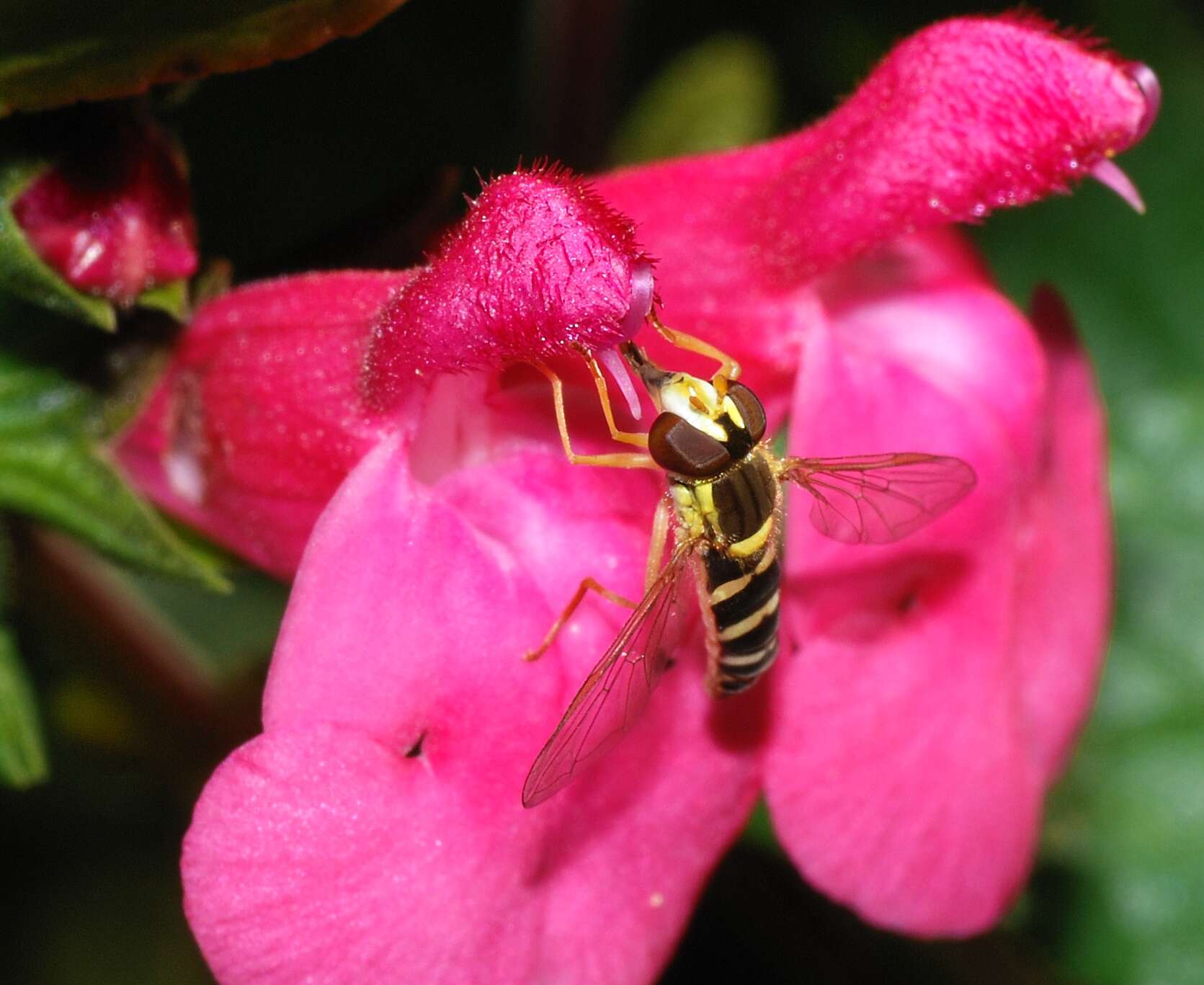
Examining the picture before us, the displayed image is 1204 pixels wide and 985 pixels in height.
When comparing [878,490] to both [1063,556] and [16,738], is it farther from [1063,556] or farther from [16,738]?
[16,738]

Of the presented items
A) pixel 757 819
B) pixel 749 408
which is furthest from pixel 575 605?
pixel 757 819

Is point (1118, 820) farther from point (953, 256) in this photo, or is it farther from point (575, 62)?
point (575, 62)

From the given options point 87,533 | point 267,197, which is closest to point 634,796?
point 87,533

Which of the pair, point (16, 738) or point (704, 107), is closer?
point (16, 738)

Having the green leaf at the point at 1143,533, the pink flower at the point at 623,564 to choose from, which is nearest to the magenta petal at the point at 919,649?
the pink flower at the point at 623,564

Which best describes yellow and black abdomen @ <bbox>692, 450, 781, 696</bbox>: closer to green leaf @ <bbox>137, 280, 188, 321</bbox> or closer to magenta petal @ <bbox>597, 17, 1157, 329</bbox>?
magenta petal @ <bbox>597, 17, 1157, 329</bbox>

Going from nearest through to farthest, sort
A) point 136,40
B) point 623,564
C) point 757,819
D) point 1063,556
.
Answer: point 136,40, point 623,564, point 1063,556, point 757,819
